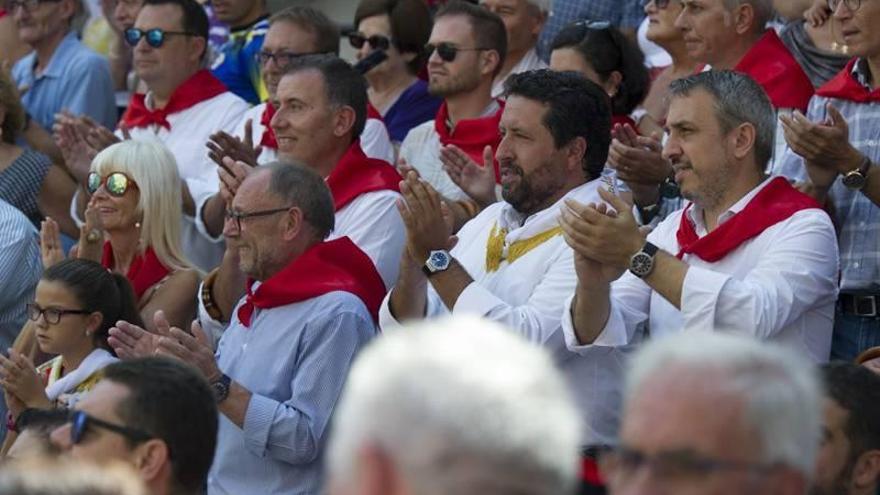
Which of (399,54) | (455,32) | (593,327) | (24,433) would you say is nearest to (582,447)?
(593,327)

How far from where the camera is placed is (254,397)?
6141 mm

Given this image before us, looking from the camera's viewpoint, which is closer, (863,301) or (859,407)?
(859,407)

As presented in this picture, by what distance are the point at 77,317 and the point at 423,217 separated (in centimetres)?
168

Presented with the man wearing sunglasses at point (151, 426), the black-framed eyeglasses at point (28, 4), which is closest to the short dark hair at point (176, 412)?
the man wearing sunglasses at point (151, 426)

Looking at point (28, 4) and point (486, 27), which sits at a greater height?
point (486, 27)

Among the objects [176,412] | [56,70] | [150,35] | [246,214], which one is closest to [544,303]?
[246,214]

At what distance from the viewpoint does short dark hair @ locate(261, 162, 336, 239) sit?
21.9ft

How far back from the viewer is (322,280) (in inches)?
256

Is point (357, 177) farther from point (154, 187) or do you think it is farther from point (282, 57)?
point (282, 57)

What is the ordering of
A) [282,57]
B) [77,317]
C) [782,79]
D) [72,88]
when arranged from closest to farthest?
[77,317]
[782,79]
[282,57]
[72,88]

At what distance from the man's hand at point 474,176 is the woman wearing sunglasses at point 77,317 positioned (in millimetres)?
1390

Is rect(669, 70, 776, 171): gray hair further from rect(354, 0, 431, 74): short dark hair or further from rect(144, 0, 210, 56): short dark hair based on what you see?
rect(144, 0, 210, 56): short dark hair

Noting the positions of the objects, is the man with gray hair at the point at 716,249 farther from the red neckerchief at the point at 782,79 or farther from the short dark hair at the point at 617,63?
the short dark hair at the point at 617,63

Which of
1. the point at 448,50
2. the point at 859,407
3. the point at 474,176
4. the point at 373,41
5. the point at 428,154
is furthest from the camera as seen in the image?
the point at 373,41
